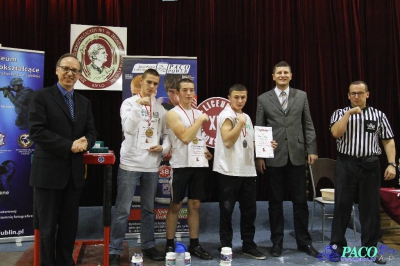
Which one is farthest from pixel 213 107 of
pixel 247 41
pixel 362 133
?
pixel 362 133

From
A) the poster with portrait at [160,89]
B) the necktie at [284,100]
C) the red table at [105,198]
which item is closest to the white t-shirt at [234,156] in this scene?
the necktie at [284,100]

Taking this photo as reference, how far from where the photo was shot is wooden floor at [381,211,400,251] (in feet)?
13.8

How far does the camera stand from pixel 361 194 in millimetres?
3506

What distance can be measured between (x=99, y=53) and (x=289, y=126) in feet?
8.70

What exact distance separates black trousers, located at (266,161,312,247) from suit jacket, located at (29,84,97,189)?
1.77m

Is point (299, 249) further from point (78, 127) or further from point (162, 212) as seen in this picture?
point (78, 127)

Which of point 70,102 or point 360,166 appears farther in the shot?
point 360,166

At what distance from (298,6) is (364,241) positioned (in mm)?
3289

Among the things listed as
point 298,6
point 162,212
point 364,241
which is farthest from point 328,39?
point 162,212

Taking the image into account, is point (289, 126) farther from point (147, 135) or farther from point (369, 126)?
point (147, 135)

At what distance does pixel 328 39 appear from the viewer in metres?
5.38

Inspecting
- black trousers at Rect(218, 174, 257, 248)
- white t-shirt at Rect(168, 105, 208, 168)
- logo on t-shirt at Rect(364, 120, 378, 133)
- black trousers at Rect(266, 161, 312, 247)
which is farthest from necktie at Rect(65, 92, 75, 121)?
logo on t-shirt at Rect(364, 120, 378, 133)

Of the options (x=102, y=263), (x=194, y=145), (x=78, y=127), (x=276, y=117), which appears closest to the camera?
(x=78, y=127)

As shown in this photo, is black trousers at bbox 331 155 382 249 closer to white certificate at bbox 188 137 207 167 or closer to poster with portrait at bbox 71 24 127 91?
white certificate at bbox 188 137 207 167
